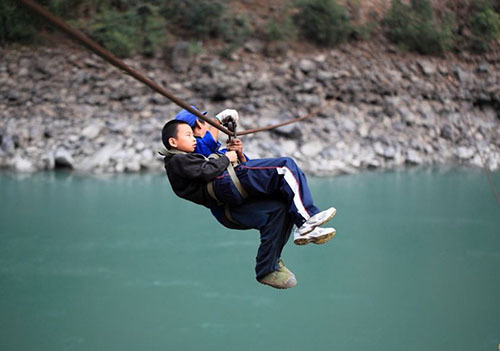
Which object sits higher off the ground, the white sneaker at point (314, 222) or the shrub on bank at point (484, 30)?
the shrub on bank at point (484, 30)

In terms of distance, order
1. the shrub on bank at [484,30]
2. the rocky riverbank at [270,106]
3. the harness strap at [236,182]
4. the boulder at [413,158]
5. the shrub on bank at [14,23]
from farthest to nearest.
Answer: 1. the shrub on bank at [484,30]
2. the shrub on bank at [14,23]
3. the boulder at [413,158]
4. the rocky riverbank at [270,106]
5. the harness strap at [236,182]

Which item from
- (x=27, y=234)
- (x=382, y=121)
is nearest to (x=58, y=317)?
(x=27, y=234)

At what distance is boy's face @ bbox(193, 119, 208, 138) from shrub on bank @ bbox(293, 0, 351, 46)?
10966 mm

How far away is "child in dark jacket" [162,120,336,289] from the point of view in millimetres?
2096

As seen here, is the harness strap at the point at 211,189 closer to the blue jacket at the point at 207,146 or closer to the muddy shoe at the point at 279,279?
the blue jacket at the point at 207,146

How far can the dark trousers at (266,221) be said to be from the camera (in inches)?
87.5

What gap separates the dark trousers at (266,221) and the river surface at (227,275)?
3773 millimetres

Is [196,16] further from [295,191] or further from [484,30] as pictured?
[295,191]

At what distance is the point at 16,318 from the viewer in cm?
615

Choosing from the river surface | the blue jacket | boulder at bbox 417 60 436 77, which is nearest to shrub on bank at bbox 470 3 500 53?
boulder at bbox 417 60 436 77

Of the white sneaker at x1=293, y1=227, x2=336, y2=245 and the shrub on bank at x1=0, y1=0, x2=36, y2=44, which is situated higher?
the shrub on bank at x1=0, y1=0, x2=36, y2=44

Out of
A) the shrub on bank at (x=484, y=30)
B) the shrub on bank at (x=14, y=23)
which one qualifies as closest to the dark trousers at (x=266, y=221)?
the shrub on bank at (x=14, y=23)

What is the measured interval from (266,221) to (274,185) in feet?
0.53

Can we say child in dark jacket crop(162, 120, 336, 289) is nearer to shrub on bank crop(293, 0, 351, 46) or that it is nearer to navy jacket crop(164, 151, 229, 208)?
navy jacket crop(164, 151, 229, 208)
